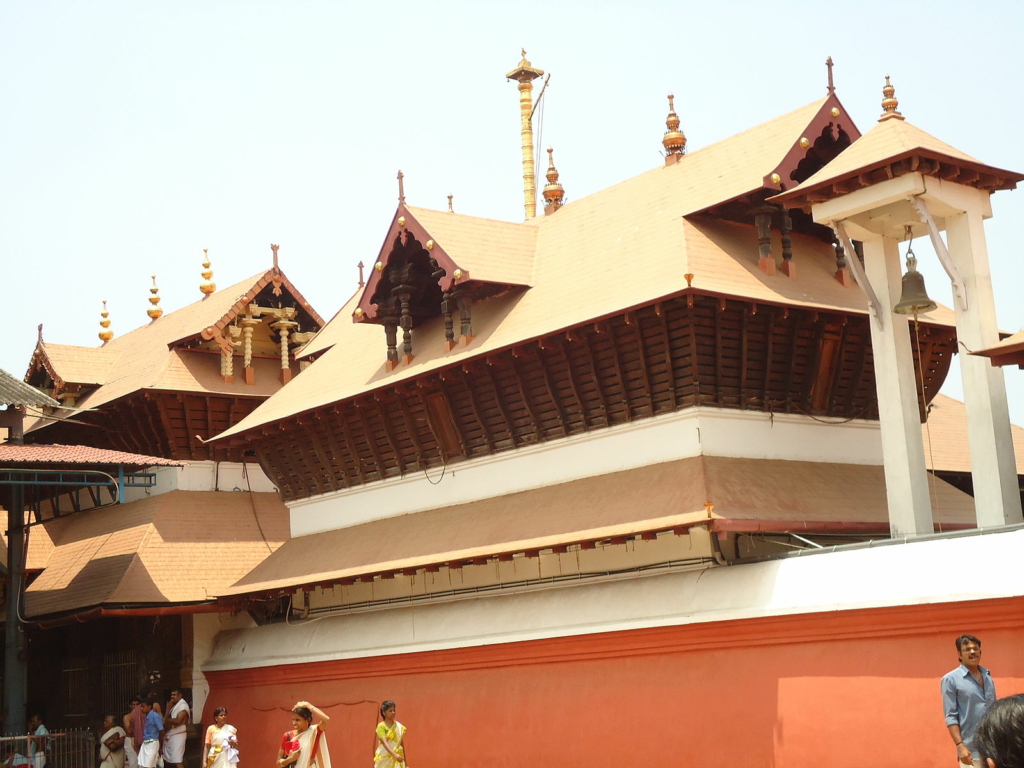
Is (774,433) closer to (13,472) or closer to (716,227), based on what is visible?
(716,227)

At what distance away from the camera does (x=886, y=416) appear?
1310cm

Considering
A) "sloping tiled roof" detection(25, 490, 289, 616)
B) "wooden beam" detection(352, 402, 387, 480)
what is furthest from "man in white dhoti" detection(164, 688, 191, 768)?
"wooden beam" detection(352, 402, 387, 480)

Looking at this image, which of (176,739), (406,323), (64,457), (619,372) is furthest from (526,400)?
(64,457)

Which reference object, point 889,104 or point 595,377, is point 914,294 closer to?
point 889,104

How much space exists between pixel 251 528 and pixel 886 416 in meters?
12.4

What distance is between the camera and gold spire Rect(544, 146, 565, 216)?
20.3m

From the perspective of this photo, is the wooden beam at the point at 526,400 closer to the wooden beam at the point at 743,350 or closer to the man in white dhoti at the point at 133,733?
the wooden beam at the point at 743,350

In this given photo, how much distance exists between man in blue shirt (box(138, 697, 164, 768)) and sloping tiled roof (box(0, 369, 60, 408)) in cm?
556

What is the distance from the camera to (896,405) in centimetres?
1303

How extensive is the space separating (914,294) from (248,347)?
47.1 ft

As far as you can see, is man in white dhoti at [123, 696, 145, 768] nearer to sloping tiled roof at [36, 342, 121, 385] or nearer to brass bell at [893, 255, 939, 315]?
sloping tiled roof at [36, 342, 121, 385]

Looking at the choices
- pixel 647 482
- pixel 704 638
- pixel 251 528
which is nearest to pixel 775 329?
pixel 647 482

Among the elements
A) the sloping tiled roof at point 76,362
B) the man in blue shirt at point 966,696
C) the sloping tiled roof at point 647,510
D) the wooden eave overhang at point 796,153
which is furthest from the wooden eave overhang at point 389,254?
the man in blue shirt at point 966,696

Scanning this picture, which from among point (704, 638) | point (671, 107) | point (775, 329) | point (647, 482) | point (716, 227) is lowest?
point (704, 638)
